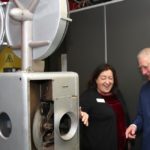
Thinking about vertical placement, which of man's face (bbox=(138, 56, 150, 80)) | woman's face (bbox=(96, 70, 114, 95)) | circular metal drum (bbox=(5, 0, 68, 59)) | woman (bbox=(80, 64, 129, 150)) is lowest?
woman (bbox=(80, 64, 129, 150))

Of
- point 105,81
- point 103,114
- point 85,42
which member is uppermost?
point 85,42

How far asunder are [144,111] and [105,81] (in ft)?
1.41

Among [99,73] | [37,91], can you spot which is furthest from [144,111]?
[37,91]

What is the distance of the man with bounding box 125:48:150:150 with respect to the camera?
212cm

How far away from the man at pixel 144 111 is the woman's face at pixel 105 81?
0.31 meters

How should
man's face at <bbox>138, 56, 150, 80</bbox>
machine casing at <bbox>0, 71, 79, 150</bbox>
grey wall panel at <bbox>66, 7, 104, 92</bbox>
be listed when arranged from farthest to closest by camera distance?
grey wall panel at <bbox>66, 7, 104, 92</bbox> < man's face at <bbox>138, 56, 150, 80</bbox> < machine casing at <bbox>0, 71, 79, 150</bbox>

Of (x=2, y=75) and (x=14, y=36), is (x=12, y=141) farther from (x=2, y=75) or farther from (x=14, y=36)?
(x=14, y=36)

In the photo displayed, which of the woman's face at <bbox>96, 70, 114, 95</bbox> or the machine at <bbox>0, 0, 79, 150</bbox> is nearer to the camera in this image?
the machine at <bbox>0, 0, 79, 150</bbox>

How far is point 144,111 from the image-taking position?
2.19 metres

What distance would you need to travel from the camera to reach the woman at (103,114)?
7.71 feet

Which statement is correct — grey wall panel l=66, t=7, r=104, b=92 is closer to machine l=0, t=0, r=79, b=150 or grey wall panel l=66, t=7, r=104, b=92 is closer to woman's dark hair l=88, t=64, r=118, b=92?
woman's dark hair l=88, t=64, r=118, b=92

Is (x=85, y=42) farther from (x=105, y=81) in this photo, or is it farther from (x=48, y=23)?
(x=48, y=23)

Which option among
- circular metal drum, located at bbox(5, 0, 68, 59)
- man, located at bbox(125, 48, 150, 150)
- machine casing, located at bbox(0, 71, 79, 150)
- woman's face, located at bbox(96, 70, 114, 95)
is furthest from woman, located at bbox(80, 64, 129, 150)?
circular metal drum, located at bbox(5, 0, 68, 59)

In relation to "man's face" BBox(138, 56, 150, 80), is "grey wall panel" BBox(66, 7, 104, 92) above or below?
above
